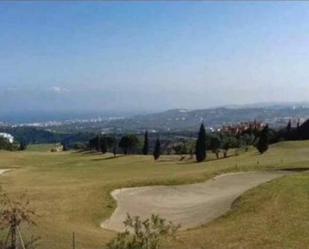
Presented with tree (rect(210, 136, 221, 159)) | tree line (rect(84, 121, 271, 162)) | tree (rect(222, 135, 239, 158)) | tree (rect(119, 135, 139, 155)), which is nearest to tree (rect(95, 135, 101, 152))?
tree line (rect(84, 121, 271, 162))

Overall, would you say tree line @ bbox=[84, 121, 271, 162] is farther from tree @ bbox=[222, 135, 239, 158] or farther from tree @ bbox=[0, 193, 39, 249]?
tree @ bbox=[0, 193, 39, 249]

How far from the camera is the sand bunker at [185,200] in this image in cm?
3909

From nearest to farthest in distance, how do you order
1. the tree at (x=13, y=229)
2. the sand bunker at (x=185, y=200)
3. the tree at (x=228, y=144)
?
the tree at (x=13, y=229) < the sand bunker at (x=185, y=200) < the tree at (x=228, y=144)

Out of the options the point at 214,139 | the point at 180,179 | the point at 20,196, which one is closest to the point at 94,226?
the point at 20,196

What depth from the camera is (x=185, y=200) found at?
153ft

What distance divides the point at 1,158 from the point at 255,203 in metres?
77.5

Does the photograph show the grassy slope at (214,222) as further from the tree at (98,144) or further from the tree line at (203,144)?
the tree at (98,144)

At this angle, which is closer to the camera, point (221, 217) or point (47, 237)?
point (47, 237)

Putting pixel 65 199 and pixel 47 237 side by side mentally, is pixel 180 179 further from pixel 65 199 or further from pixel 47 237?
pixel 47 237

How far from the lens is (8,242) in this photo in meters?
25.0

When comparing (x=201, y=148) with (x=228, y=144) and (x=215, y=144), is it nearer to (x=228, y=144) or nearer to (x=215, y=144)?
(x=215, y=144)

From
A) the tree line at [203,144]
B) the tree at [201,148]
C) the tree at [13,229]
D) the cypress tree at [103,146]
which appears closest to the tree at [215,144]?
the tree line at [203,144]

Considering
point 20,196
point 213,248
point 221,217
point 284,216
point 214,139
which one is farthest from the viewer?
point 214,139

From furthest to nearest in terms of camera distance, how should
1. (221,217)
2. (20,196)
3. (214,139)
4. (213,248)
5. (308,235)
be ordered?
(214,139), (20,196), (221,217), (308,235), (213,248)
